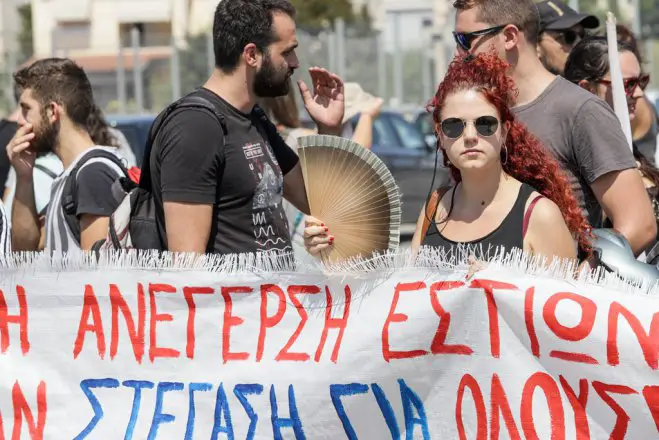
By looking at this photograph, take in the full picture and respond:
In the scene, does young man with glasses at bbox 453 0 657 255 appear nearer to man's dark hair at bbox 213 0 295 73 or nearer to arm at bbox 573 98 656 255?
arm at bbox 573 98 656 255

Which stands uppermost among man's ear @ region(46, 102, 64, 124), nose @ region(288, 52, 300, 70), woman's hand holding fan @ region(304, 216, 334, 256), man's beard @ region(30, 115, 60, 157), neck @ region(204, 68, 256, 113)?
nose @ region(288, 52, 300, 70)

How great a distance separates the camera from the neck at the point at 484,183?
3590mm


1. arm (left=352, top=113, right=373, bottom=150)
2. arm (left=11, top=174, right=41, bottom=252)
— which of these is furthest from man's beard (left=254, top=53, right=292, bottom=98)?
arm (left=352, top=113, right=373, bottom=150)

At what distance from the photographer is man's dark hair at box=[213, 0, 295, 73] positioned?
155 inches

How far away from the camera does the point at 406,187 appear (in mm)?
14359

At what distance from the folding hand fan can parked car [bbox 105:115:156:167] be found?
269 inches

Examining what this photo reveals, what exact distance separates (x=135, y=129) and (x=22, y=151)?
6500 millimetres

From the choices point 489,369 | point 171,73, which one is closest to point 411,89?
point 171,73

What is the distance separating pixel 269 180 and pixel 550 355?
3.71 ft

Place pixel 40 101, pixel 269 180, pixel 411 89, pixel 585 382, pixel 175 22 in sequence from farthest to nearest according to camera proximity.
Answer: pixel 175 22
pixel 411 89
pixel 40 101
pixel 269 180
pixel 585 382

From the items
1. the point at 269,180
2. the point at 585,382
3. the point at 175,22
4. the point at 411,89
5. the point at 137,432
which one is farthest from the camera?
the point at 175,22

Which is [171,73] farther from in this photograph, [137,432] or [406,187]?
[137,432]

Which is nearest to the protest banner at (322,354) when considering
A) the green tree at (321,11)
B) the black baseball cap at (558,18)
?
the black baseball cap at (558,18)

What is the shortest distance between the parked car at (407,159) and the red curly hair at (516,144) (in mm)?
10197
